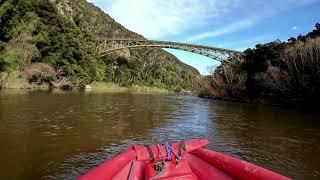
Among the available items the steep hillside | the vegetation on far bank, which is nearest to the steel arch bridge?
the steep hillside

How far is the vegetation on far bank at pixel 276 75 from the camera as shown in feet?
112

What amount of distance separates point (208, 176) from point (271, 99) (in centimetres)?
3498

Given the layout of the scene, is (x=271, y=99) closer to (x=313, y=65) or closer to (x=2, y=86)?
(x=313, y=65)

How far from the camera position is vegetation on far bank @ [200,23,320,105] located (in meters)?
34.2

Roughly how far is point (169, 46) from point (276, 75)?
51256mm

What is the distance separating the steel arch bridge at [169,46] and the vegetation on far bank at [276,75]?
16.4m

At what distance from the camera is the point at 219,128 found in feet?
65.1

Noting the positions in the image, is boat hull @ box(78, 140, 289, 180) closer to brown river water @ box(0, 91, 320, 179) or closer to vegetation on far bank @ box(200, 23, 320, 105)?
brown river water @ box(0, 91, 320, 179)

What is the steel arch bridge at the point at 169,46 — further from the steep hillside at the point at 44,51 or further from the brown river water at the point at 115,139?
the brown river water at the point at 115,139

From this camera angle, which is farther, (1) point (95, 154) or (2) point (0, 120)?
(2) point (0, 120)

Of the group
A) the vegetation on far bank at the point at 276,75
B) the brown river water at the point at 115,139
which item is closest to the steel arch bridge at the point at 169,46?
the vegetation on far bank at the point at 276,75

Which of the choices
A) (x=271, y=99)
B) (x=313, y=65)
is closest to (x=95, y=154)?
(x=313, y=65)

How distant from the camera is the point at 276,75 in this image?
37938mm

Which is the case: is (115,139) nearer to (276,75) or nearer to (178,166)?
(178,166)
